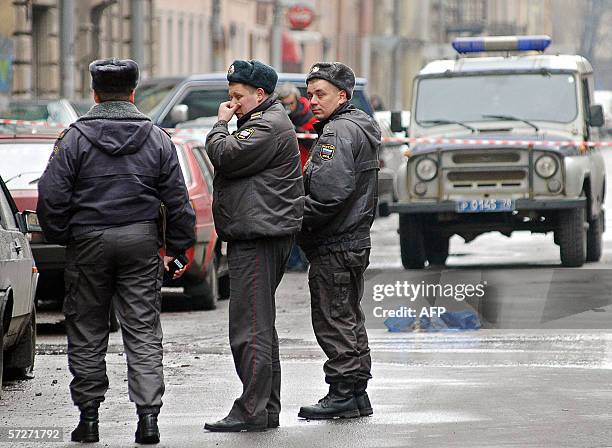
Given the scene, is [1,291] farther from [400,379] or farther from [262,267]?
[400,379]

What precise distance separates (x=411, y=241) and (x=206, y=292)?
13.5 ft

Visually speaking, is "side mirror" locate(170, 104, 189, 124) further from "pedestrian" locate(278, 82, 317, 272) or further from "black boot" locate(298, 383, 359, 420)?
"black boot" locate(298, 383, 359, 420)

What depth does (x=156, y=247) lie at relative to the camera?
28.7 feet

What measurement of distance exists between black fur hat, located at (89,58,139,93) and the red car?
5.44 meters

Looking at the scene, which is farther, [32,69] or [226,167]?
[32,69]

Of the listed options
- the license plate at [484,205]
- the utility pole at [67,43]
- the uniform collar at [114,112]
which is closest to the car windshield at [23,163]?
the license plate at [484,205]

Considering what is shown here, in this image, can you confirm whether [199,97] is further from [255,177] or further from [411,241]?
[255,177]

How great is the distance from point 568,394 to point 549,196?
9.10m

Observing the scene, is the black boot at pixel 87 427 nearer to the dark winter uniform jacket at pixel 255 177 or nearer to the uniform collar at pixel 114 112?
the dark winter uniform jacket at pixel 255 177

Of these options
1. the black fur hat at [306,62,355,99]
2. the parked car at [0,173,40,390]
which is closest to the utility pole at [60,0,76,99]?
the parked car at [0,173,40,390]

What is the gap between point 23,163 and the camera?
14.9 m

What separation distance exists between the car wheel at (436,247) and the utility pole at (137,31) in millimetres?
22006

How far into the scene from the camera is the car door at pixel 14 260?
33.6 feet

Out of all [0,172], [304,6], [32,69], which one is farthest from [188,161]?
[304,6]
